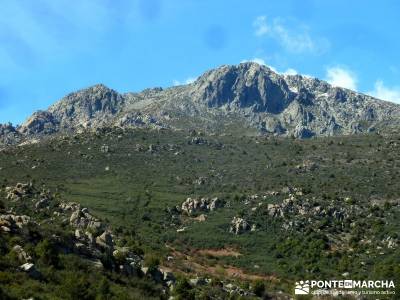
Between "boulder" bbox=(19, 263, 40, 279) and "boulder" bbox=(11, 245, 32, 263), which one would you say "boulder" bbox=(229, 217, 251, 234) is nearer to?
"boulder" bbox=(11, 245, 32, 263)

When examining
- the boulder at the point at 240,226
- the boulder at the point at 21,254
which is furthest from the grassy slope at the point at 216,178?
the boulder at the point at 21,254

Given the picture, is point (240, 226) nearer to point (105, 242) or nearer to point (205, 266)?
point (205, 266)

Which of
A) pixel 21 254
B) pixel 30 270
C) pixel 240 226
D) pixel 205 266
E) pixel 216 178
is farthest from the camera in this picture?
pixel 216 178

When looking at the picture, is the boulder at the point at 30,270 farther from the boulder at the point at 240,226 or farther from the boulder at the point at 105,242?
the boulder at the point at 240,226

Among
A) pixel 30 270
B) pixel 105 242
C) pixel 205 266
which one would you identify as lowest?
pixel 30 270

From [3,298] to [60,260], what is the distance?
484 inches

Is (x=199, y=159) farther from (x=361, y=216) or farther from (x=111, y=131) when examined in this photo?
(x=361, y=216)

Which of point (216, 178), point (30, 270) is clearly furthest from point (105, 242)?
point (216, 178)

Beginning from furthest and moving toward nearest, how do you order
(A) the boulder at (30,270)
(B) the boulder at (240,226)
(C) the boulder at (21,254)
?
1. (B) the boulder at (240,226)
2. (C) the boulder at (21,254)
3. (A) the boulder at (30,270)

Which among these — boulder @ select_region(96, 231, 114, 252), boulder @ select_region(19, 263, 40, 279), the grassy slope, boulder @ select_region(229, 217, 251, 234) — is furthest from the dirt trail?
boulder @ select_region(19, 263, 40, 279)

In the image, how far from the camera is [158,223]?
107250mm

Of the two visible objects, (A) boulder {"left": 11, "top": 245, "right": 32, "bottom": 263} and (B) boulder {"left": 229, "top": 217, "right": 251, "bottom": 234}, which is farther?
(B) boulder {"left": 229, "top": 217, "right": 251, "bottom": 234}

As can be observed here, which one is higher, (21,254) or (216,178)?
(216,178)

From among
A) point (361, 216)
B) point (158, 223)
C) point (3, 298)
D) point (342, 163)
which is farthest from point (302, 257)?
point (3, 298)
